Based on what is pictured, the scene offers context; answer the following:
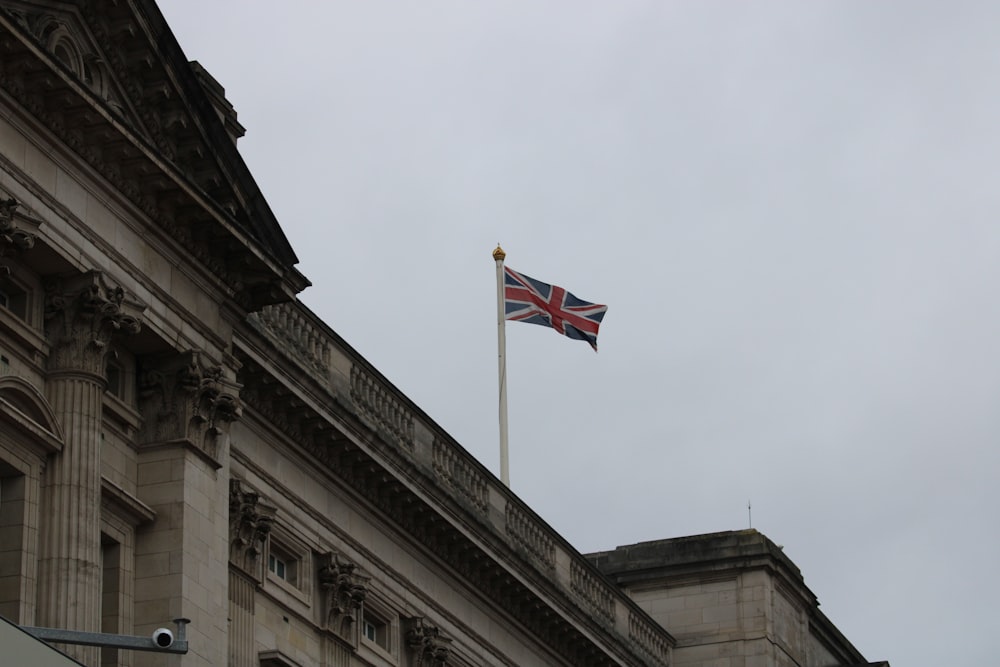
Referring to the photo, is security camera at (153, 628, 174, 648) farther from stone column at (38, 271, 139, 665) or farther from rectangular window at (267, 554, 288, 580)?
rectangular window at (267, 554, 288, 580)

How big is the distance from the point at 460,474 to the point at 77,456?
16441 mm

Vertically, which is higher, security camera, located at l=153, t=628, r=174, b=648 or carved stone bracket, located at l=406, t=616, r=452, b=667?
carved stone bracket, located at l=406, t=616, r=452, b=667

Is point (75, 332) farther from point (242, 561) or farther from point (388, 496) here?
point (388, 496)

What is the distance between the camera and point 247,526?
137ft

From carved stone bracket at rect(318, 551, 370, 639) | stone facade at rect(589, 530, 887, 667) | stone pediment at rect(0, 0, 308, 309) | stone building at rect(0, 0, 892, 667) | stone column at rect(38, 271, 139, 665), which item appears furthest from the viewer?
stone facade at rect(589, 530, 887, 667)

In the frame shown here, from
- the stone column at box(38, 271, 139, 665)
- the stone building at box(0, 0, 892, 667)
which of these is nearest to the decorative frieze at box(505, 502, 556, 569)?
the stone building at box(0, 0, 892, 667)

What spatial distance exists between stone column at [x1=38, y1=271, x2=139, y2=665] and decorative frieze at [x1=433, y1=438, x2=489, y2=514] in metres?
13.8

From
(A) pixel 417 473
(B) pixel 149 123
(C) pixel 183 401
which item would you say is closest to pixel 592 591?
(A) pixel 417 473

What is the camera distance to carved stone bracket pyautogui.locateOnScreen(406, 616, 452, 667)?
47438mm

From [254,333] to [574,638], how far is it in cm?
1506

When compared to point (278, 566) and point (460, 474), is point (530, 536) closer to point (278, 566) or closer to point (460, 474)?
point (460, 474)

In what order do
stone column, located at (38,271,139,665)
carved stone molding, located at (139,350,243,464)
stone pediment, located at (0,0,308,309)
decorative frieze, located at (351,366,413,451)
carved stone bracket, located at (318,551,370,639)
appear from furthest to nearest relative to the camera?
decorative frieze, located at (351,366,413,451) → carved stone bracket, located at (318,551,370,639) → carved stone molding, located at (139,350,243,464) → stone pediment, located at (0,0,308,309) → stone column, located at (38,271,139,665)

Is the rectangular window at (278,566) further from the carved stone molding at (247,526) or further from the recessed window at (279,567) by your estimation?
the carved stone molding at (247,526)

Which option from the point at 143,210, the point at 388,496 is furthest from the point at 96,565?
the point at 388,496
